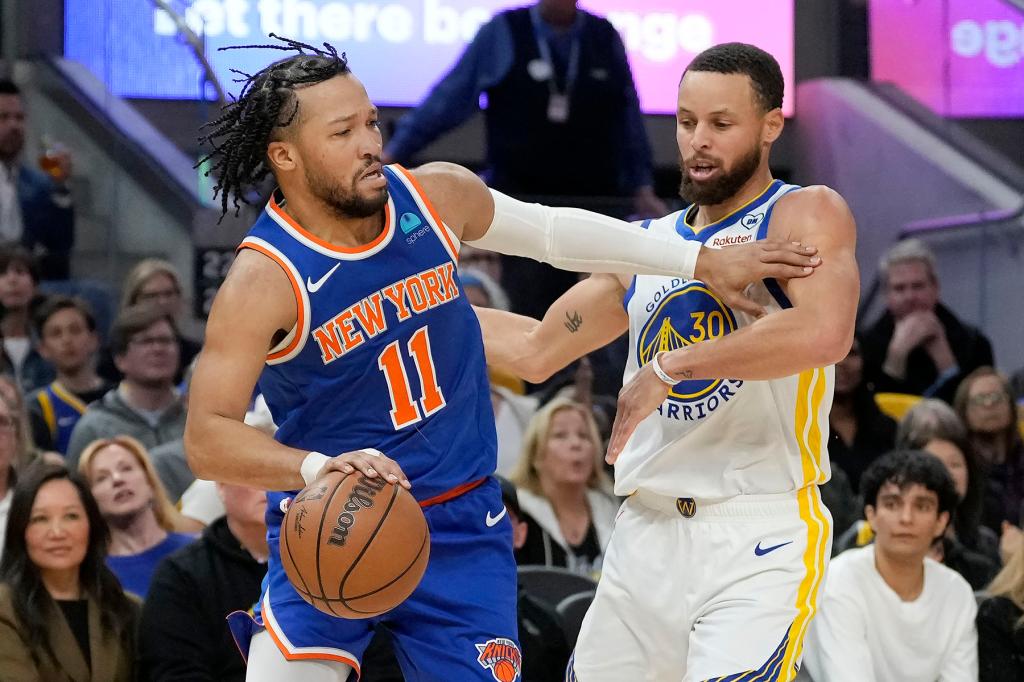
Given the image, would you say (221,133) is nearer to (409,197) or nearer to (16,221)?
(409,197)

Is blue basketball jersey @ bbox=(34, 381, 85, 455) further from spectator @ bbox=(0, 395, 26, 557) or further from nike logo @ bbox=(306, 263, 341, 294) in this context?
nike logo @ bbox=(306, 263, 341, 294)

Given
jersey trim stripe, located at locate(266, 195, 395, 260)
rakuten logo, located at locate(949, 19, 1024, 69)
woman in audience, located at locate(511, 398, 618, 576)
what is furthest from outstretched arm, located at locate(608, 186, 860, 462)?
rakuten logo, located at locate(949, 19, 1024, 69)

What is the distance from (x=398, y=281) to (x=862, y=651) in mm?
2916

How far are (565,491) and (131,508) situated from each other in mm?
1963

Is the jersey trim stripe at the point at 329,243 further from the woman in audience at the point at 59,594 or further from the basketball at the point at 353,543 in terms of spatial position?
the woman in audience at the point at 59,594

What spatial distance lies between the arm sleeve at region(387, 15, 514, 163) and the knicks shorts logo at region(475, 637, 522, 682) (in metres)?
5.38

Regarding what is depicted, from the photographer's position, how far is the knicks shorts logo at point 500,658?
3939mm

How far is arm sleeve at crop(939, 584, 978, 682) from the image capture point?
20.4 ft

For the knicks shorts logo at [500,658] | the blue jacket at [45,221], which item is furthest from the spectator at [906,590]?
the blue jacket at [45,221]

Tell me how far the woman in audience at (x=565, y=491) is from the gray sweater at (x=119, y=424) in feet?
5.49

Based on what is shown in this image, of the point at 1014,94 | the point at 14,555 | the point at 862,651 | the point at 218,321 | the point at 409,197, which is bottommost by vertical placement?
the point at 862,651

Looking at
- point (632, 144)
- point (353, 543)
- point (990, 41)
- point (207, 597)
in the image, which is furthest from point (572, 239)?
point (990, 41)

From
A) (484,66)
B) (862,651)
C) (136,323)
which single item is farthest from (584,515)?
(484,66)

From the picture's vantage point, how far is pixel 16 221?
8.70 meters
